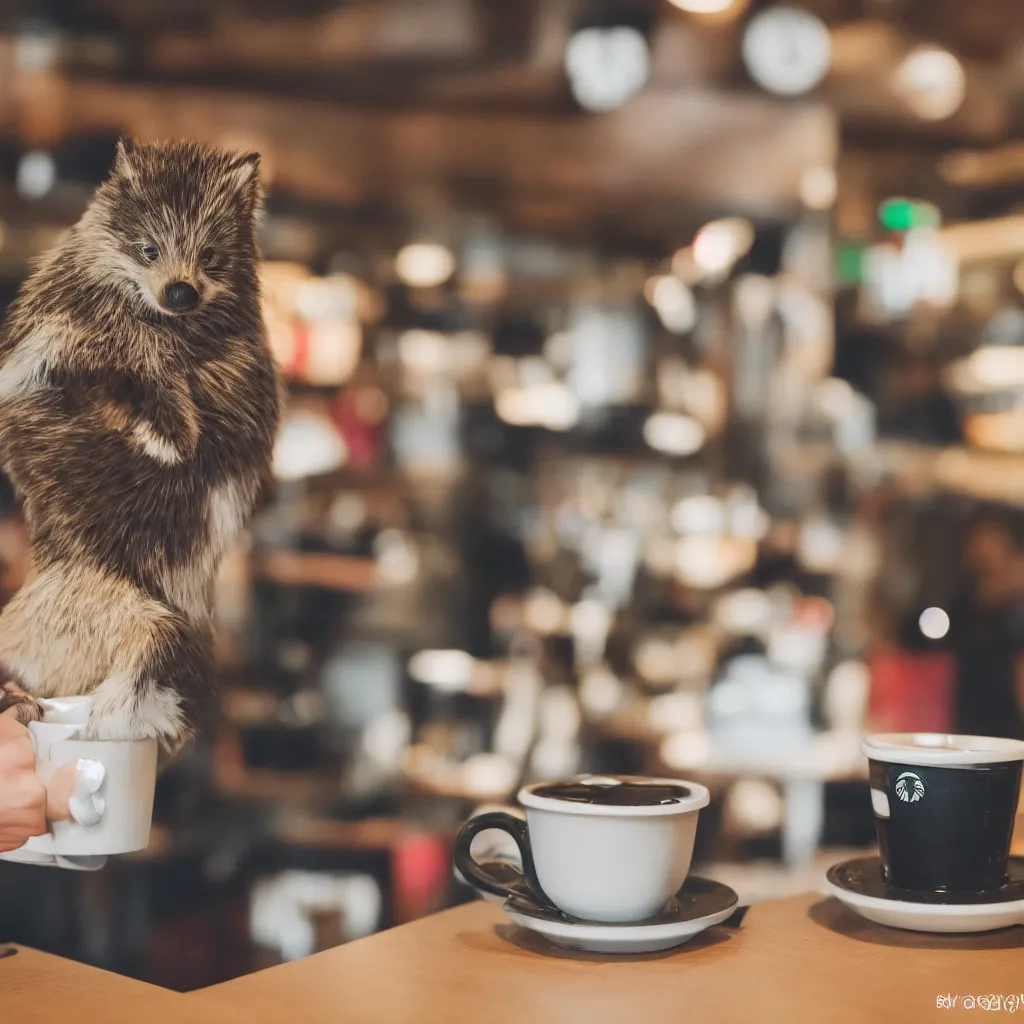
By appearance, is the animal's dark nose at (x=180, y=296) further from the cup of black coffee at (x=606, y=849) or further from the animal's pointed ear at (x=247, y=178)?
the cup of black coffee at (x=606, y=849)

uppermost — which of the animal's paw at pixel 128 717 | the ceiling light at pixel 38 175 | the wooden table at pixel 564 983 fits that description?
the ceiling light at pixel 38 175

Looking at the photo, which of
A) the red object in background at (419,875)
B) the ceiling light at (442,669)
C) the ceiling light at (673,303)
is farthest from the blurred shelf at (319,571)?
the ceiling light at (673,303)

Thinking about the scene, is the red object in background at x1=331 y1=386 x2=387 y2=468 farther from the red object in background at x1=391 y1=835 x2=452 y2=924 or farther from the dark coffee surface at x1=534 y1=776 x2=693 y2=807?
the dark coffee surface at x1=534 y1=776 x2=693 y2=807

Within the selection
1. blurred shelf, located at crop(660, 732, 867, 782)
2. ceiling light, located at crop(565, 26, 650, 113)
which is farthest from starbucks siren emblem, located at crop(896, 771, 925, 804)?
ceiling light, located at crop(565, 26, 650, 113)

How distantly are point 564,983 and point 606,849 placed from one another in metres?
0.09

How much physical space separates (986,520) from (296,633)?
2475 mm

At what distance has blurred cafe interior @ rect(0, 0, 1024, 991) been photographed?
4012mm

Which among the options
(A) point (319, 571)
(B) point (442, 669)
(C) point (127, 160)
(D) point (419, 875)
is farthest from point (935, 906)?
(B) point (442, 669)

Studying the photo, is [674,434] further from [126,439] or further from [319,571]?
[126,439]

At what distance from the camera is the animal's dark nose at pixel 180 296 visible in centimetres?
88

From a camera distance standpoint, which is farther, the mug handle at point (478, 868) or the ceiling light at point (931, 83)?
the ceiling light at point (931, 83)

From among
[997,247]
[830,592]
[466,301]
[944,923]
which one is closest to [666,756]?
[830,592]

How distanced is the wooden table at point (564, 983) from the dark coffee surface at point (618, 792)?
4.2 inches

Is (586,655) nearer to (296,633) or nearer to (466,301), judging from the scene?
(296,633)
